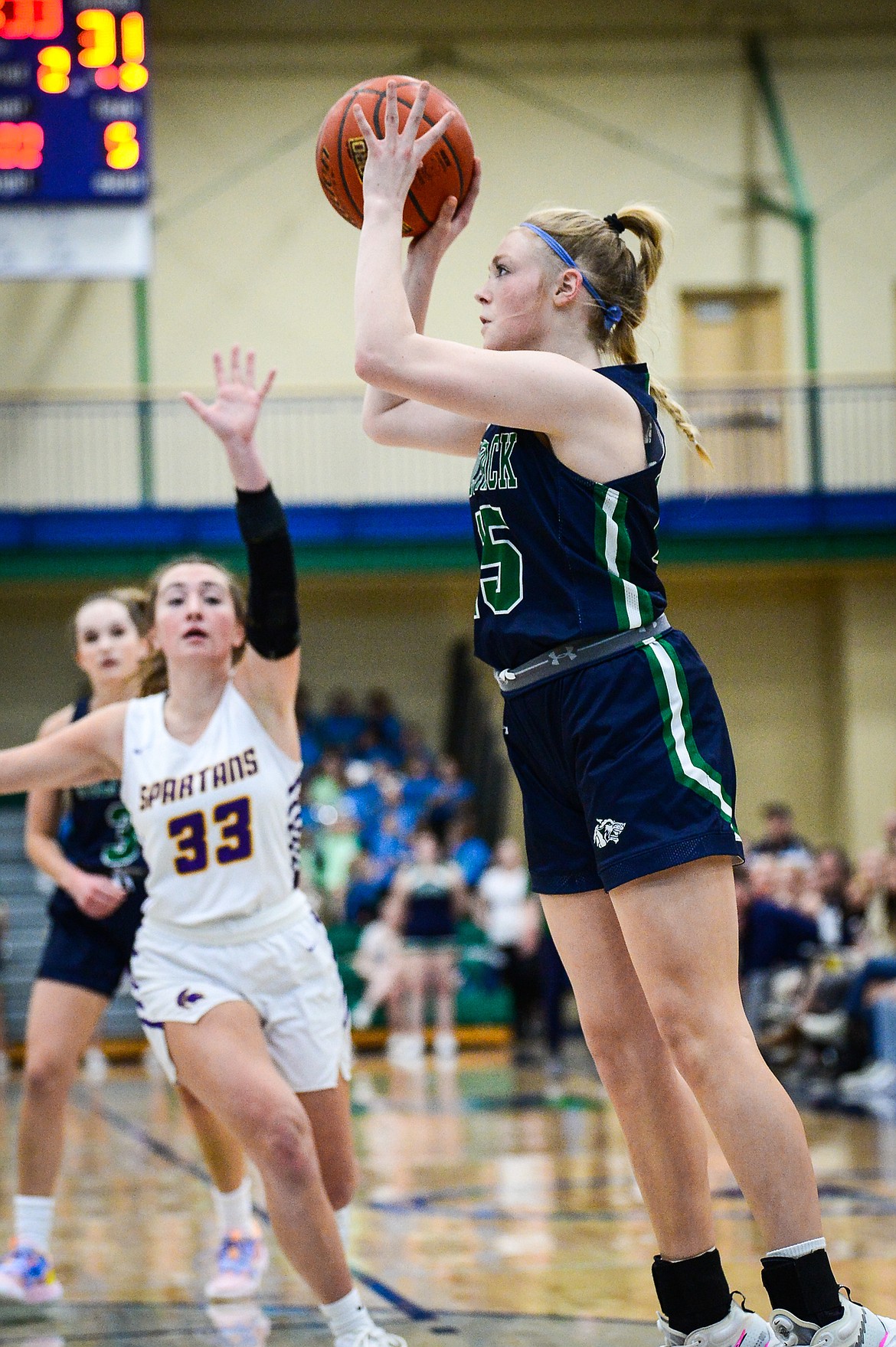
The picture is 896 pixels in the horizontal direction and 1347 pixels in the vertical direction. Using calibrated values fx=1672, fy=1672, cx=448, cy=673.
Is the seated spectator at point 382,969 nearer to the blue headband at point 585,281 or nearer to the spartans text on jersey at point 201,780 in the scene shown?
the spartans text on jersey at point 201,780

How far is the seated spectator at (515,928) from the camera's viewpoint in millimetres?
13047

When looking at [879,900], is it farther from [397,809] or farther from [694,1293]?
[694,1293]

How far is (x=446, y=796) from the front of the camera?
14.6 metres

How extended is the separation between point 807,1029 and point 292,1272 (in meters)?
5.41

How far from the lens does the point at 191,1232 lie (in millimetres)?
5254

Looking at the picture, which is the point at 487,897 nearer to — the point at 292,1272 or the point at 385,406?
the point at 292,1272

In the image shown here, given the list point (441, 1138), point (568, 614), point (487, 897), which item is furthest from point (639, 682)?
point (487, 897)

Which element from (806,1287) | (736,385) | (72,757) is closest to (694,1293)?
(806,1287)

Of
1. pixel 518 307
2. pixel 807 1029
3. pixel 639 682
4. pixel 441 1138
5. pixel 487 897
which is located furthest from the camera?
pixel 487 897

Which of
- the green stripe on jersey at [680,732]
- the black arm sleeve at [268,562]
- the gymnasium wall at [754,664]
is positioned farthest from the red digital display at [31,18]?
the gymnasium wall at [754,664]

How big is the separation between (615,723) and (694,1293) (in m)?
0.94

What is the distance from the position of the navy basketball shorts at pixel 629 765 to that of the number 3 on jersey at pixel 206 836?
110cm

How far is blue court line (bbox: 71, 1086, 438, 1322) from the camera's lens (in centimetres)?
406

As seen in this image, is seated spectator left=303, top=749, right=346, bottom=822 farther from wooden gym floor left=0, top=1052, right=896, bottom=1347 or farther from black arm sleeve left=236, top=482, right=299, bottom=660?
black arm sleeve left=236, top=482, right=299, bottom=660
